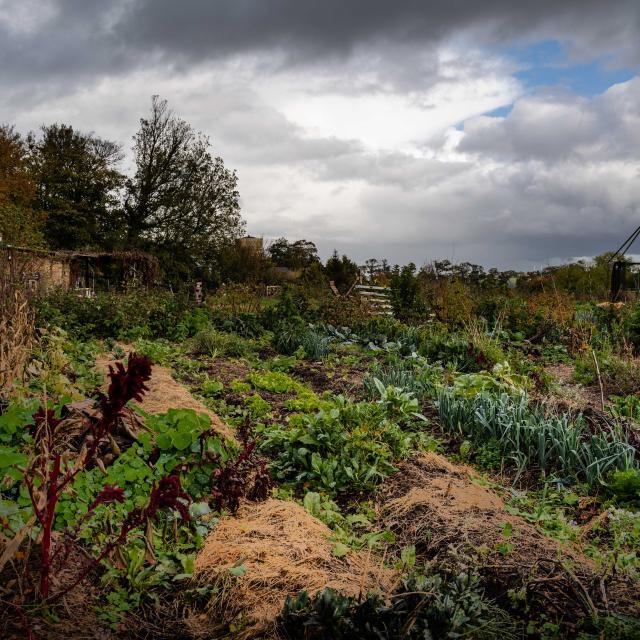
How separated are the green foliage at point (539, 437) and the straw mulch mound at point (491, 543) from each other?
683 millimetres

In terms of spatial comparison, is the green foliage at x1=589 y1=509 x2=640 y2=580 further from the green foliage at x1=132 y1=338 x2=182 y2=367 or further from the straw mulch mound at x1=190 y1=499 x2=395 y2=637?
the green foliage at x1=132 y1=338 x2=182 y2=367

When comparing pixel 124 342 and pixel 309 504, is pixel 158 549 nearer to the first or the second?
pixel 309 504

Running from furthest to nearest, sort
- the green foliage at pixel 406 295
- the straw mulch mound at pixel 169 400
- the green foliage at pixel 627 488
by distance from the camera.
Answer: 1. the green foliage at pixel 406 295
2. the straw mulch mound at pixel 169 400
3. the green foliage at pixel 627 488

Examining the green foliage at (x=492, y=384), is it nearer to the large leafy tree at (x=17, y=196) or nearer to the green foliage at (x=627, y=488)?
the green foliage at (x=627, y=488)

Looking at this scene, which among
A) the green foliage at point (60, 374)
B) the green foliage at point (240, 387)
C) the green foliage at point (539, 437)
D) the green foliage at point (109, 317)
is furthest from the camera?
the green foliage at point (109, 317)

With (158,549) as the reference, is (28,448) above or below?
above

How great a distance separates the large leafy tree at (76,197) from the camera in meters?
28.3

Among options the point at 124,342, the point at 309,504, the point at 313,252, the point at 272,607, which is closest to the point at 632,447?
the point at 309,504

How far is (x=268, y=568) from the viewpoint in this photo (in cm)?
284

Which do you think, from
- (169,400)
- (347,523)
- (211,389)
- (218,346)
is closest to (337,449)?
(347,523)

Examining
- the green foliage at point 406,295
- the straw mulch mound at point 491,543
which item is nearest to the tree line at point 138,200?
the green foliage at point 406,295

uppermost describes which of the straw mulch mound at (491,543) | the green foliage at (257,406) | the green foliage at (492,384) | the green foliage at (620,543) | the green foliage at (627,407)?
the green foliage at (492,384)

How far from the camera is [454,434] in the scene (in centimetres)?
543

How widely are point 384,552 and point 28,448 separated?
217 centimetres
